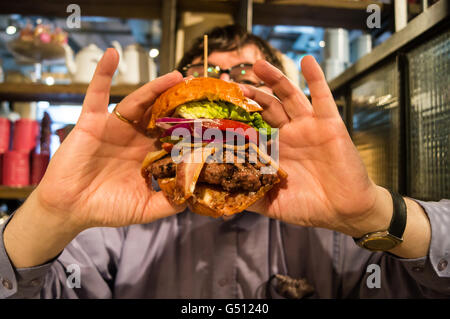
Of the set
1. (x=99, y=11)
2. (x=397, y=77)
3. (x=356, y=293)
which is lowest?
(x=356, y=293)

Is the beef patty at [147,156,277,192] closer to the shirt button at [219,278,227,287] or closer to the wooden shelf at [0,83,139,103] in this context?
the shirt button at [219,278,227,287]

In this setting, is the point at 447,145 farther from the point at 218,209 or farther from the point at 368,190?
the point at 218,209

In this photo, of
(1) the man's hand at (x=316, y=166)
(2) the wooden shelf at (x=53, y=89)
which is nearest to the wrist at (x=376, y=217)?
(1) the man's hand at (x=316, y=166)

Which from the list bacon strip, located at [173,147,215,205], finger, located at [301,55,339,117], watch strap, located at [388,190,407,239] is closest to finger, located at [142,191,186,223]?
bacon strip, located at [173,147,215,205]

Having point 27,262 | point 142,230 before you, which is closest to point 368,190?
point 142,230

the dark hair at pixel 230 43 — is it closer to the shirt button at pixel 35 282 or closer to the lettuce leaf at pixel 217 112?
the lettuce leaf at pixel 217 112

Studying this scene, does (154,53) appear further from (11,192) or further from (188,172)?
(188,172)
